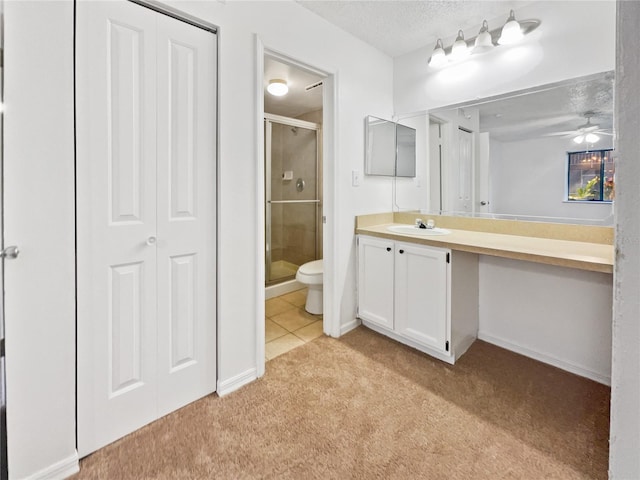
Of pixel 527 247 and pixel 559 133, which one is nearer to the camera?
pixel 527 247

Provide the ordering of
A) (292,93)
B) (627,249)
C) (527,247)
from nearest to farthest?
1. (627,249)
2. (527,247)
3. (292,93)

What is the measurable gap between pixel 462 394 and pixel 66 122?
218 centimetres

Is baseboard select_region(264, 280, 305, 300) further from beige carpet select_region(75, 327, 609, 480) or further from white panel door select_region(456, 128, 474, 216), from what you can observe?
white panel door select_region(456, 128, 474, 216)

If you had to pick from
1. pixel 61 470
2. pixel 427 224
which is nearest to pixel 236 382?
pixel 61 470

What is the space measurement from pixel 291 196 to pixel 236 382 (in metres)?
2.41

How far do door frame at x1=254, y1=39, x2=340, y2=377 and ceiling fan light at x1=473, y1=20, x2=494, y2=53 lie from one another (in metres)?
0.91

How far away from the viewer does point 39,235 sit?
1161 mm

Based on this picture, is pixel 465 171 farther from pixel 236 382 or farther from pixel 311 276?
pixel 236 382

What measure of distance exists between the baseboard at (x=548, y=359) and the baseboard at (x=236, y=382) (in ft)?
5.34

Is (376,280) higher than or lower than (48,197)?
lower

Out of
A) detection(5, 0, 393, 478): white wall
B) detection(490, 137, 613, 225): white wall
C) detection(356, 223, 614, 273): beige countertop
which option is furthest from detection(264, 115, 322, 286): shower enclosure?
detection(490, 137, 613, 225): white wall

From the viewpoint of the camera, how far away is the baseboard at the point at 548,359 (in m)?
1.85

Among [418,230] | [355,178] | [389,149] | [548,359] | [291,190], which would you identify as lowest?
[548,359]

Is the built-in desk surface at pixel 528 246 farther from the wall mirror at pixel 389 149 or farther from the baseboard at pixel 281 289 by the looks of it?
the baseboard at pixel 281 289
